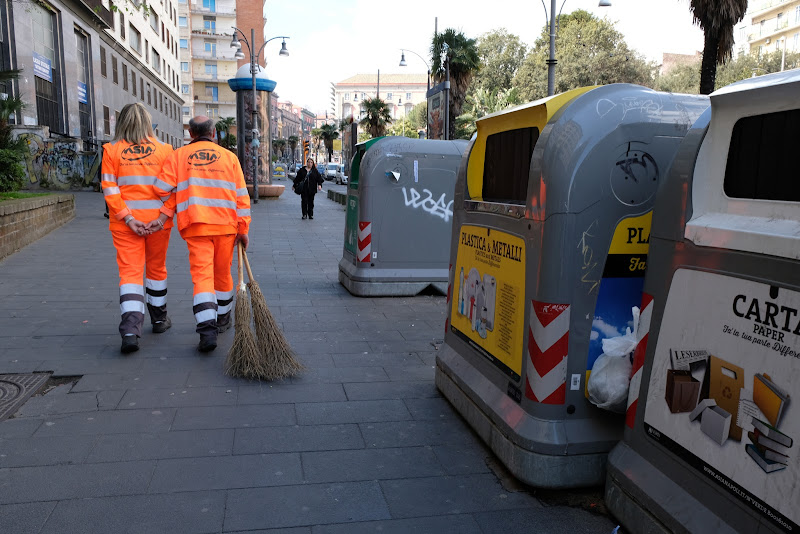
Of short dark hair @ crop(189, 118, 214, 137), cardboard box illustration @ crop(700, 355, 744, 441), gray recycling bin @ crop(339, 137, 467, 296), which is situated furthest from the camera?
gray recycling bin @ crop(339, 137, 467, 296)

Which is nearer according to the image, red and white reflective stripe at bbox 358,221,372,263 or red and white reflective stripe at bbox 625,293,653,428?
red and white reflective stripe at bbox 625,293,653,428

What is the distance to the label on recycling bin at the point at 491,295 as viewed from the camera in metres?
3.26

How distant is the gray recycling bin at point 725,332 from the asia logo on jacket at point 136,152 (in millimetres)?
4038

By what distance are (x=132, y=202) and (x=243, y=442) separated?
248 cm

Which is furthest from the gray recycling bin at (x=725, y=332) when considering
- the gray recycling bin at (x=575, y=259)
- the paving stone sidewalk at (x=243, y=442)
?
the paving stone sidewalk at (x=243, y=442)

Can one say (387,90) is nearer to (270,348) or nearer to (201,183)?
(201,183)

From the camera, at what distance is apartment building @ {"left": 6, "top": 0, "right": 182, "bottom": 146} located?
2223 cm

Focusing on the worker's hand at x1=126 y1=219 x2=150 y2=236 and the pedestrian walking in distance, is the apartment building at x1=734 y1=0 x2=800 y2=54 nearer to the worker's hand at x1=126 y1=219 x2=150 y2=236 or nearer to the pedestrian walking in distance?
the pedestrian walking in distance

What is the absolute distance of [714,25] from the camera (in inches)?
631

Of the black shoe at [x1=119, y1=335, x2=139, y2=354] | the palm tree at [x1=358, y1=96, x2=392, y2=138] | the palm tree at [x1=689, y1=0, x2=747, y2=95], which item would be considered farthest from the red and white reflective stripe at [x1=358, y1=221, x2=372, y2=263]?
the palm tree at [x1=358, y1=96, x2=392, y2=138]

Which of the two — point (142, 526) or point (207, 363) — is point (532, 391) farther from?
point (207, 363)

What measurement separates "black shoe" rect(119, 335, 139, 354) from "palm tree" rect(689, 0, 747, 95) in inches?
596

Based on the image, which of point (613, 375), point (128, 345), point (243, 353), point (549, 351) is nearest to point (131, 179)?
point (128, 345)

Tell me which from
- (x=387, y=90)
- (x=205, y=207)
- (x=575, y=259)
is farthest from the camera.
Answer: (x=387, y=90)
